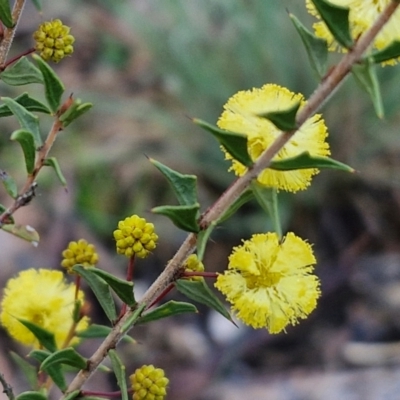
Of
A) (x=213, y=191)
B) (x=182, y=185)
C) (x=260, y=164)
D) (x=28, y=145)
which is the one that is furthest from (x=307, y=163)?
(x=213, y=191)

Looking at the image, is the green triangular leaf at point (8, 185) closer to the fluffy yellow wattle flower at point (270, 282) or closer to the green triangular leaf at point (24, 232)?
the green triangular leaf at point (24, 232)

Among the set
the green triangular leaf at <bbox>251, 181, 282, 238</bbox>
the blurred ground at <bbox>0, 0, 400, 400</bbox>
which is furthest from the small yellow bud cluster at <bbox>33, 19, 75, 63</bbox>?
the blurred ground at <bbox>0, 0, 400, 400</bbox>

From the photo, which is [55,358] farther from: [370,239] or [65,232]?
[370,239]

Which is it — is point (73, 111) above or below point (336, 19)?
below

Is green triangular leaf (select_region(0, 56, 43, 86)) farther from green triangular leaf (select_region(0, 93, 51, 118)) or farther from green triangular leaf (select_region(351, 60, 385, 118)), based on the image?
green triangular leaf (select_region(351, 60, 385, 118))

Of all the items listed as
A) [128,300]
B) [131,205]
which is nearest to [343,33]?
[128,300]

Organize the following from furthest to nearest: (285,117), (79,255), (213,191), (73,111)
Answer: (213,191)
(79,255)
(73,111)
(285,117)

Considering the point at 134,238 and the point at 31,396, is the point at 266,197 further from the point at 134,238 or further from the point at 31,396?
the point at 31,396

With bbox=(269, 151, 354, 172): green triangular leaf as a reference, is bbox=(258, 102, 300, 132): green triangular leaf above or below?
above
